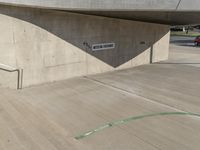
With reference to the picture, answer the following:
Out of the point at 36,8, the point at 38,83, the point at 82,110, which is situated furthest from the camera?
the point at 38,83

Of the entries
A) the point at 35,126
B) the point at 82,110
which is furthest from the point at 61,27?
the point at 35,126

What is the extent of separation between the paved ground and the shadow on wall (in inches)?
79.9

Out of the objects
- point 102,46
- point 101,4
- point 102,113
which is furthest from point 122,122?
point 102,46

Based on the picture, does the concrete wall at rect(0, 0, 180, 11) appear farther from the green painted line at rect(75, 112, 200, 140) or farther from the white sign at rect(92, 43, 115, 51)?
the green painted line at rect(75, 112, 200, 140)

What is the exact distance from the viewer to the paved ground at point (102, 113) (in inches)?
263

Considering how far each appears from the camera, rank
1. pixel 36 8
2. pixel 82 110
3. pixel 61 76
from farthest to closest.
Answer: pixel 61 76
pixel 36 8
pixel 82 110

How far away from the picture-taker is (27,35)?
36.9 ft

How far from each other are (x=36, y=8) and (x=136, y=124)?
7034 millimetres

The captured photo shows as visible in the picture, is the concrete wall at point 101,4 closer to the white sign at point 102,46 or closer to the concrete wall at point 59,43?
the concrete wall at point 59,43

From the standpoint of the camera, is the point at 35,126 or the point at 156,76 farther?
the point at 156,76

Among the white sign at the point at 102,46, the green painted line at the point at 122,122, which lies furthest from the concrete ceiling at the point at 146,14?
the green painted line at the point at 122,122

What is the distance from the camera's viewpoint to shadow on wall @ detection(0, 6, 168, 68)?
11.4 m

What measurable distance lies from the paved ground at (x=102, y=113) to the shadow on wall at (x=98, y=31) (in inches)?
79.9

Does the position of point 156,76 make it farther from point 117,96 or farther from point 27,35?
point 27,35
